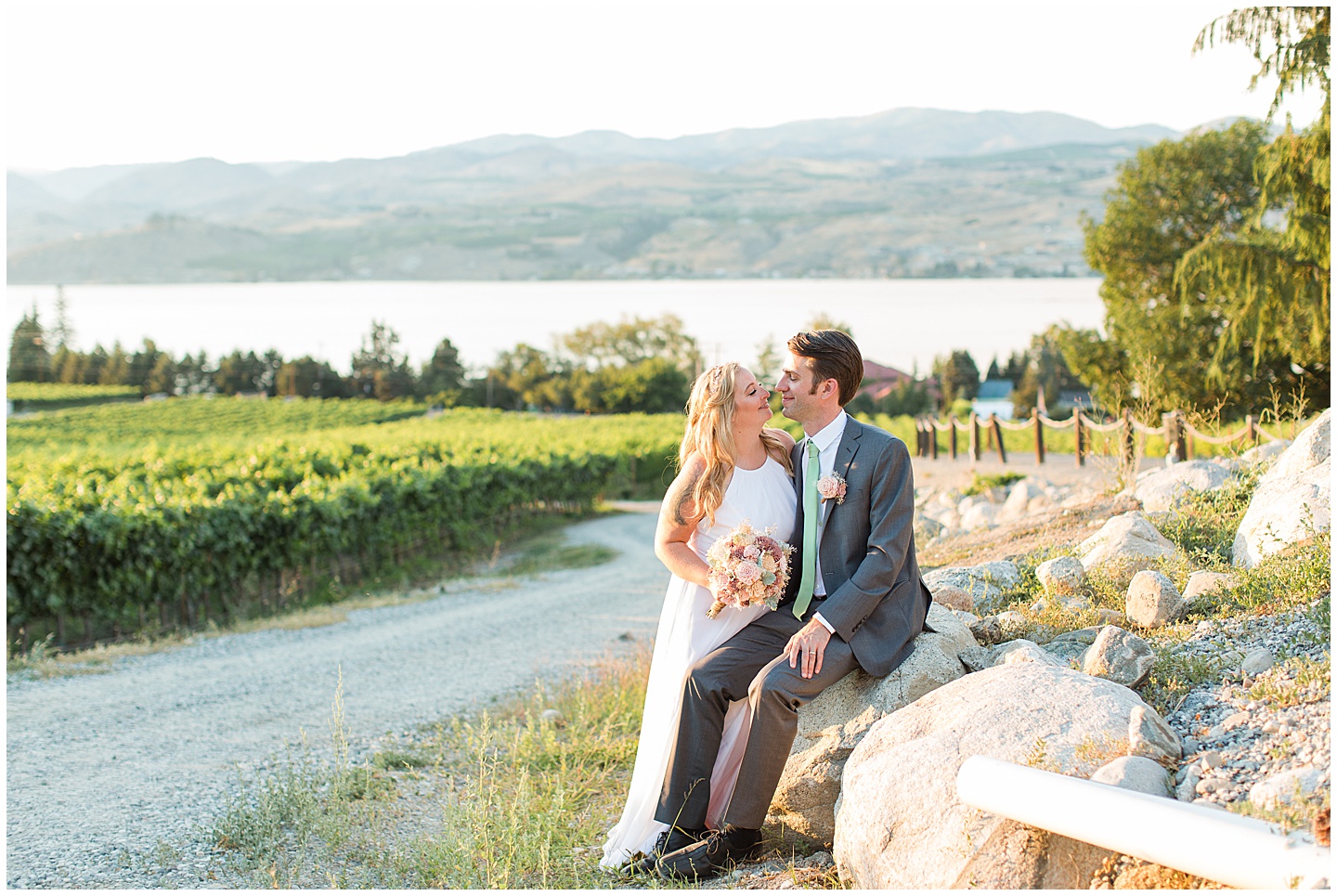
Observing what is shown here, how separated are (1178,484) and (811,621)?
13.8 ft

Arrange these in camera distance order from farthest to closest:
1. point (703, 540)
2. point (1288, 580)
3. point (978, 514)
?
point (978, 514)
point (1288, 580)
point (703, 540)

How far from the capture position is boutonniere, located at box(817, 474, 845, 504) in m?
4.23

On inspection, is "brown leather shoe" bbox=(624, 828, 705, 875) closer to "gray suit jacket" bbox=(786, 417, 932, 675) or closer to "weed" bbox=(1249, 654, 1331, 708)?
"gray suit jacket" bbox=(786, 417, 932, 675)

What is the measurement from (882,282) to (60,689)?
309 ft

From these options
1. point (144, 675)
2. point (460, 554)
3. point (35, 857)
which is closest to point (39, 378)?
point (460, 554)

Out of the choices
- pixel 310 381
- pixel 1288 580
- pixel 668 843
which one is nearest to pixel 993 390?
pixel 310 381

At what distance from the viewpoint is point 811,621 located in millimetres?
4148

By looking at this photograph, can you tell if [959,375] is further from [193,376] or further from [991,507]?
[991,507]

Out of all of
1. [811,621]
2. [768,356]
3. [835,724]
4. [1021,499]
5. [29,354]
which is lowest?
[768,356]

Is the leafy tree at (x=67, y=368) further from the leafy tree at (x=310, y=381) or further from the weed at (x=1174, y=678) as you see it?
the weed at (x=1174, y=678)

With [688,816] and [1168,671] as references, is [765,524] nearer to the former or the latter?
[688,816]

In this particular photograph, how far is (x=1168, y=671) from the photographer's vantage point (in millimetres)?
4137

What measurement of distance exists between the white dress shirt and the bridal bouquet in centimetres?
24

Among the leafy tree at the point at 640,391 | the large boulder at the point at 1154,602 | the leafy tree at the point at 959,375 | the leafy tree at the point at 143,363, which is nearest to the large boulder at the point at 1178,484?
the large boulder at the point at 1154,602
